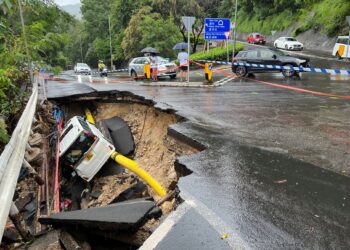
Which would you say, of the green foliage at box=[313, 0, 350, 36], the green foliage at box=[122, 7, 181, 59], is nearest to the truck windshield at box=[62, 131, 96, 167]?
the green foliage at box=[313, 0, 350, 36]

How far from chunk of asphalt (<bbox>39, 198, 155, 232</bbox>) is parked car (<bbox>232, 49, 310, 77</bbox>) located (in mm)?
15780

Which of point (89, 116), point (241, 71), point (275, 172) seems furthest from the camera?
point (241, 71)

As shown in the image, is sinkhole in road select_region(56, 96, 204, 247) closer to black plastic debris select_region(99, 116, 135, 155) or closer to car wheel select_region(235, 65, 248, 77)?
black plastic debris select_region(99, 116, 135, 155)

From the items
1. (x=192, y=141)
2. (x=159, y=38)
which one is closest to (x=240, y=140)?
(x=192, y=141)

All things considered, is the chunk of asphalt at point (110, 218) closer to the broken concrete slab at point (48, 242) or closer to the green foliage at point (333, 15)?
the broken concrete slab at point (48, 242)

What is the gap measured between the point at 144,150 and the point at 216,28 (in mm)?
12701

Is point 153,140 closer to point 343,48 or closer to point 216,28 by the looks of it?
point 216,28

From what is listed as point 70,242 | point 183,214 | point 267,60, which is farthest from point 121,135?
point 267,60

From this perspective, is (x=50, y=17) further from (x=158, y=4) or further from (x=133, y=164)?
(x=158, y=4)

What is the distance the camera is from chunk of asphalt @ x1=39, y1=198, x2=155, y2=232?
13.3ft

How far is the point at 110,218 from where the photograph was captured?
13.6ft

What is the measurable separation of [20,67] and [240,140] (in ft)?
34.0

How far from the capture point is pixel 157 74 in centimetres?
2095

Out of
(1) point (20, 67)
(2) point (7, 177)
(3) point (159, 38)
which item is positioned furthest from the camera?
(3) point (159, 38)
